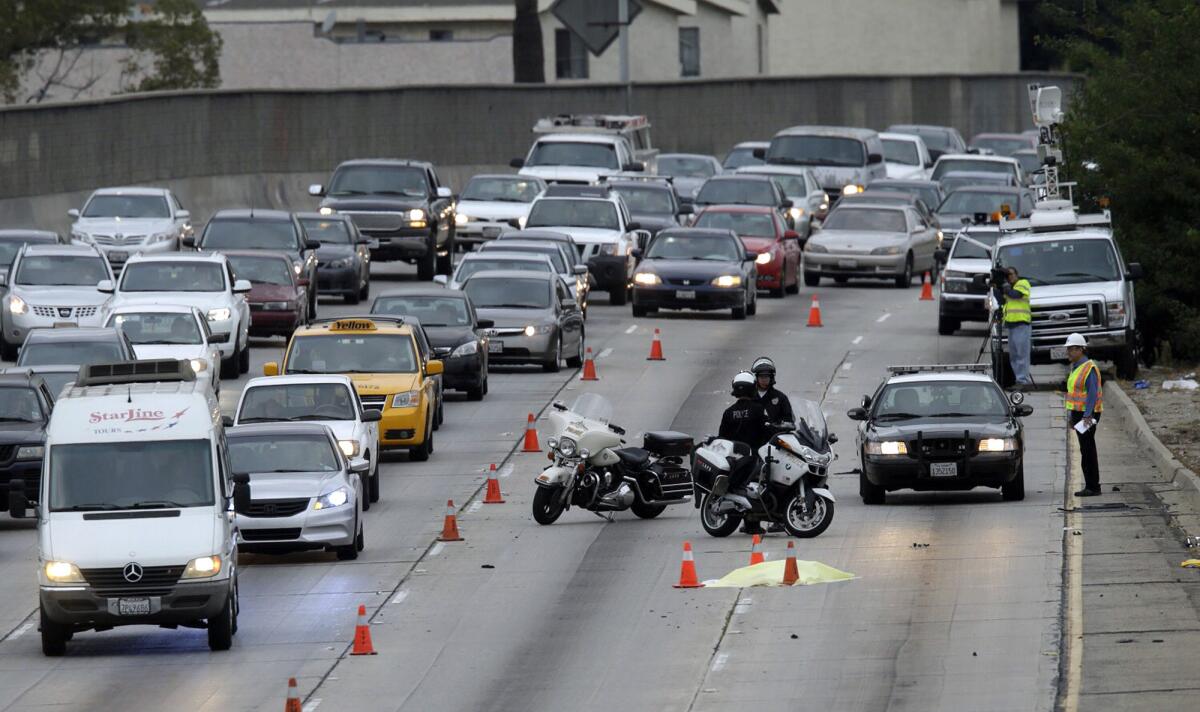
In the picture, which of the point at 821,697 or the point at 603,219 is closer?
the point at 821,697

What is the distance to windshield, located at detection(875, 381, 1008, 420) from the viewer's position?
27094 mm

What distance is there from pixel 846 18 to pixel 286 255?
173ft

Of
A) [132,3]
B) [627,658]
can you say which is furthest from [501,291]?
[132,3]

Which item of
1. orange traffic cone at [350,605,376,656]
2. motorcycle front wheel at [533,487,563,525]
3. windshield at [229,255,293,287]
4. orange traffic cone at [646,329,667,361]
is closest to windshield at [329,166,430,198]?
windshield at [229,255,293,287]

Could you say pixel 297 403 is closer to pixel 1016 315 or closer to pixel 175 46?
pixel 1016 315

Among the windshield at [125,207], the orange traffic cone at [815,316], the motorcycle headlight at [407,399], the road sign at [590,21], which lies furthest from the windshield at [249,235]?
the road sign at [590,21]

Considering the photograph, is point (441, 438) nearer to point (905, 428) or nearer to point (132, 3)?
point (905, 428)

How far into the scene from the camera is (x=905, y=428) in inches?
1046

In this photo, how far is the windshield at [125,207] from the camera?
47344mm

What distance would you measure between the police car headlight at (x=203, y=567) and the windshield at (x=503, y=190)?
3337cm

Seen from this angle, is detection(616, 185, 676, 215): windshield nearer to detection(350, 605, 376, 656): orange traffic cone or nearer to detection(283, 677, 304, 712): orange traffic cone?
detection(350, 605, 376, 656): orange traffic cone

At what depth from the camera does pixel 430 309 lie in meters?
36.7

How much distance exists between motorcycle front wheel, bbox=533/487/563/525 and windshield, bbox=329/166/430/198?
79.4 feet

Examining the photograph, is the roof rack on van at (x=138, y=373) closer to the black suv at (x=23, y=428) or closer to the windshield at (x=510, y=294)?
the black suv at (x=23, y=428)
